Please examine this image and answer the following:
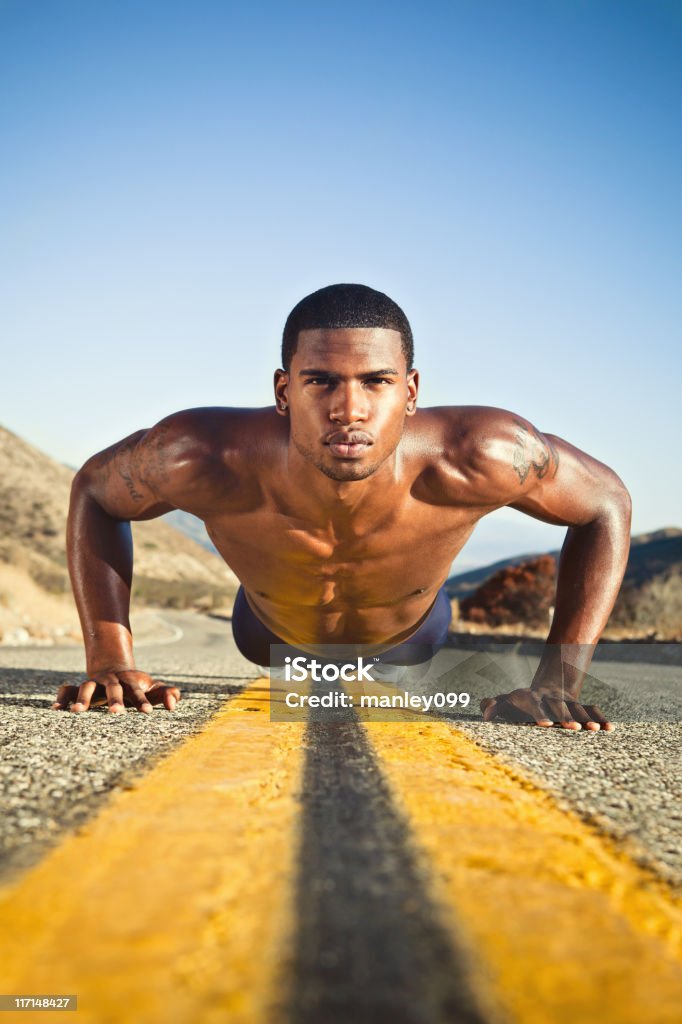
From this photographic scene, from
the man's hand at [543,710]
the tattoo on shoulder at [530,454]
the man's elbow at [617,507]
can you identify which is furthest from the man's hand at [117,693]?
the man's elbow at [617,507]

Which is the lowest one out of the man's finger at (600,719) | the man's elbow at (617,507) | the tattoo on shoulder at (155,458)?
the man's finger at (600,719)

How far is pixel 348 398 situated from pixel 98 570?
4.97ft

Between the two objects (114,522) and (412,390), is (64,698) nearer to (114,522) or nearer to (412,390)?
(114,522)

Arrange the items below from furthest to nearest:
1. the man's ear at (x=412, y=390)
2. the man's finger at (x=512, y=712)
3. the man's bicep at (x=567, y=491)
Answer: the man's bicep at (x=567, y=491), the man's ear at (x=412, y=390), the man's finger at (x=512, y=712)

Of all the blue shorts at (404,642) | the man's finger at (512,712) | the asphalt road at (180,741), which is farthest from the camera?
the blue shorts at (404,642)

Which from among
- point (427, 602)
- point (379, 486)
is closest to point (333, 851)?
point (379, 486)

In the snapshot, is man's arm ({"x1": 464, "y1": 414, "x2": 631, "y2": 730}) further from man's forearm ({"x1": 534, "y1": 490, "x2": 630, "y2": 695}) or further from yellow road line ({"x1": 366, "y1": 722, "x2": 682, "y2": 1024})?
yellow road line ({"x1": 366, "y1": 722, "x2": 682, "y2": 1024})

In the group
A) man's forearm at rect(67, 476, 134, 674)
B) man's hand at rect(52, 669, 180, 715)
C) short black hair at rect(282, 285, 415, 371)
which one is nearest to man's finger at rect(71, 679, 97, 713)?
man's hand at rect(52, 669, 180, 715)

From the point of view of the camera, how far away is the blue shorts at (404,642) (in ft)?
17.2

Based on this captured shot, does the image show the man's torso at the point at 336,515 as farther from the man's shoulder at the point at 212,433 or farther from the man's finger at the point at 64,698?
the man's finger at the point at 64,698

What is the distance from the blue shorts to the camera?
5250mm

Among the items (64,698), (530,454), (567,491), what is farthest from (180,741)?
(567,491)

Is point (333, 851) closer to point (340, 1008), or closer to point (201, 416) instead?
point (340, 1008)

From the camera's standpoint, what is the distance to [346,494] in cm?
350
